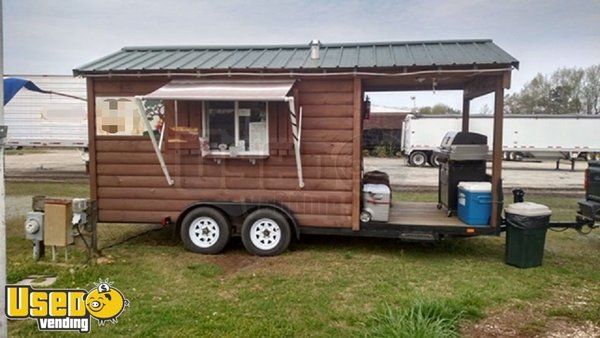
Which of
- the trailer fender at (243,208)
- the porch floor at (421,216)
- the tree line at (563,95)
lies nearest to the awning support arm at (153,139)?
the trailer fender at (243,208)

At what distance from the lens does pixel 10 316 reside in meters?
3.77

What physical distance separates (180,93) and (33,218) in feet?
8.45

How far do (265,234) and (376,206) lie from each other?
5.54 feet

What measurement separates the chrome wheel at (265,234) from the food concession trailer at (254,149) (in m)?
0.01

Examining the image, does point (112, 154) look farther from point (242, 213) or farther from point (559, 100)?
point (559, 100)

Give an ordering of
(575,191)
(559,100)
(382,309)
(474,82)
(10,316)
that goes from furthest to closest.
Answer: (559,100), (575,191), (474,82), (382,309), (10,316)

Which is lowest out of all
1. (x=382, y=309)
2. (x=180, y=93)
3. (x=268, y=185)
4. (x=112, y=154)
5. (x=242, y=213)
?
(x=382, y=309)

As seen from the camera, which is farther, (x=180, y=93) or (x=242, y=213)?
(x=242, y=213)

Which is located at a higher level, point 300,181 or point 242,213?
point 300,181

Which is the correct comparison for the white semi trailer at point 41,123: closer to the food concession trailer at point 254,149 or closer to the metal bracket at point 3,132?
the food concession trailer at point 254,149

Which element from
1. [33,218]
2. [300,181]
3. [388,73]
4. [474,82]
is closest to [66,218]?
[33,218]

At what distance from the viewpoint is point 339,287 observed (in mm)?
4902

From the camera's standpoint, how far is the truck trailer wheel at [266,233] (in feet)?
20.1

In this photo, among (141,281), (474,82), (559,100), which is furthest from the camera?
(559,100)
